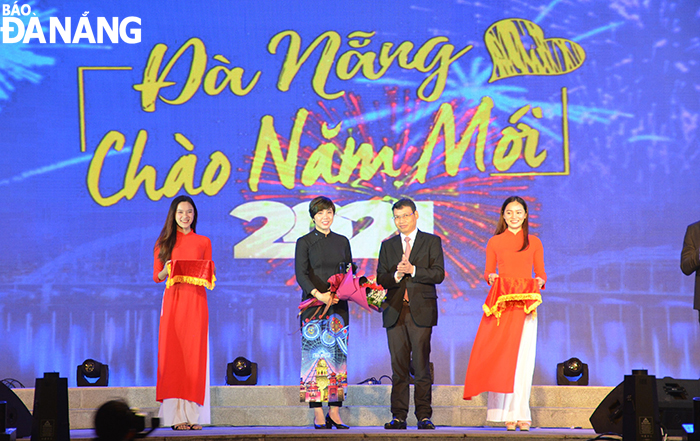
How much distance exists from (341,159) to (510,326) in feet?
8.27

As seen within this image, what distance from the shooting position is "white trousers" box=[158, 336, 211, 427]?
533cm

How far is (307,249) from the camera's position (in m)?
5.41

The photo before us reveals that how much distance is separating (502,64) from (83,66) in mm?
3618

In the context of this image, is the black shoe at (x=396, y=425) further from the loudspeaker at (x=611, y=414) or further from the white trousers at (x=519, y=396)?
the loudspeaker at (x=611, y=414)

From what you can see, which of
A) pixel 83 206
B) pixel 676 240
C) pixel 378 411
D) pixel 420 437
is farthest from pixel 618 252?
pixel 83 206

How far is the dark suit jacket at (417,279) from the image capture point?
208 inches

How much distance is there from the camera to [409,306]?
17.4 ft

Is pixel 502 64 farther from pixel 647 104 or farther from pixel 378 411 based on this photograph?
pixel 378 411

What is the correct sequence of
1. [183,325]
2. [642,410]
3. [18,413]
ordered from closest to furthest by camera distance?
1. [642,410]
2. [18,413]
3. [183,325]

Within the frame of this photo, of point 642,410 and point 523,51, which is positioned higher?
point 523,51

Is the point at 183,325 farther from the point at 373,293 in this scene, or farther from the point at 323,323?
Answer: the point at 373,293

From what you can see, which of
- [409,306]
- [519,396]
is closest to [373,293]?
[409,306]

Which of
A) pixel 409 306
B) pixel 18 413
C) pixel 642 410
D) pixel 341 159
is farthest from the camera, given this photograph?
pixel 341 159

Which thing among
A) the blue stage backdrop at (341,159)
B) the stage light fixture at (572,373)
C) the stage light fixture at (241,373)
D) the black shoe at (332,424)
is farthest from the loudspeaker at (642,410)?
the stage light fixture at (241,373)
